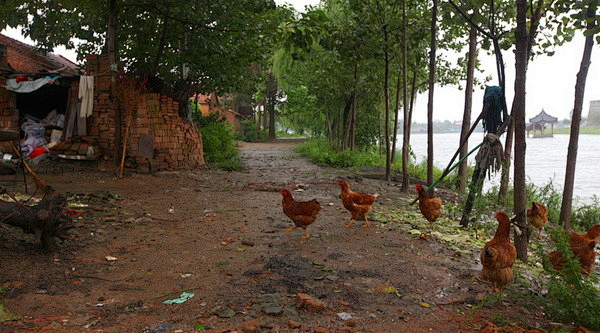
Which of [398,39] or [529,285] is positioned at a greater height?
[398,39]

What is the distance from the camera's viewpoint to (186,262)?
5000mm

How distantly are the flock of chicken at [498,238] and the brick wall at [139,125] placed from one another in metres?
7.63

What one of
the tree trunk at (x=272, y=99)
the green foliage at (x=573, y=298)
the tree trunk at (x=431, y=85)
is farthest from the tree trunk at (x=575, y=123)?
the tree trunk at (x=272, y=99)

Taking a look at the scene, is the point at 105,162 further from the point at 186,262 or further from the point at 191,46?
the point at 186,262

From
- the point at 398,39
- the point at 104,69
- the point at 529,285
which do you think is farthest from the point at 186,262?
the point at 104,69

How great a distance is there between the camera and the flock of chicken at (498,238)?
3.90 meters

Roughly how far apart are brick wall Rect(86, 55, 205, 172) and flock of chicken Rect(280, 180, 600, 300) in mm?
7628

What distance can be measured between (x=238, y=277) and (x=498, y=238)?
8.20ft

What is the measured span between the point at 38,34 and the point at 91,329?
42.9 ft

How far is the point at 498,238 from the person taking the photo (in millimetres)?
4137

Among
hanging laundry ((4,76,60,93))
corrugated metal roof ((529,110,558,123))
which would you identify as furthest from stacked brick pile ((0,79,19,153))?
corrugated metal roof ((529,110,558,123))

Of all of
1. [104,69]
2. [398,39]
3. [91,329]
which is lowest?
[91,329]

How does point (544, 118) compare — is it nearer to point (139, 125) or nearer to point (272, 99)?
point (272, 99)

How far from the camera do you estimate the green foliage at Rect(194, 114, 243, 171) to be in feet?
50.0
